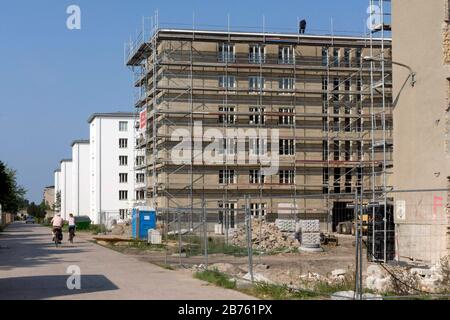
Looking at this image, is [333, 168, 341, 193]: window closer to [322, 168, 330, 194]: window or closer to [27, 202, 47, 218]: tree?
[322, 168, 330, 194]: window

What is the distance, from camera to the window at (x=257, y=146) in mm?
54344

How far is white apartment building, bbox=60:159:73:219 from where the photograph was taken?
115 m

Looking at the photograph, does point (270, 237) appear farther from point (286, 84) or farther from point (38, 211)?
point (38, 211)

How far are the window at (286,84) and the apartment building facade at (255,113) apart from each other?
80 millimetres

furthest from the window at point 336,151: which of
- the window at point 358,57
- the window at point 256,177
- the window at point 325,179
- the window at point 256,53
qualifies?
the window at point 256,53

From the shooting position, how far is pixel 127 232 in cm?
4884

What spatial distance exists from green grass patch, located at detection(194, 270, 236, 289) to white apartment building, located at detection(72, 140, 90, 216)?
280 feet

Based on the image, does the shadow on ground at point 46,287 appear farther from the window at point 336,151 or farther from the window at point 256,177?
the window at point 336,151

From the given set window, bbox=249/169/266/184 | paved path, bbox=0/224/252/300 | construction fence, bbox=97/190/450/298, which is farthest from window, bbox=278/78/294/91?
paved path, bbox=0/224/252/300

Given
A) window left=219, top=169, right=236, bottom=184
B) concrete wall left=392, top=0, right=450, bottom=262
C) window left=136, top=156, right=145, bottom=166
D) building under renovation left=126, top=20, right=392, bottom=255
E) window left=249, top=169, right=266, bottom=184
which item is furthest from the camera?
window left=136, top=156, right=145, bottom=166

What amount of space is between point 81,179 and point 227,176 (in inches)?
2082
